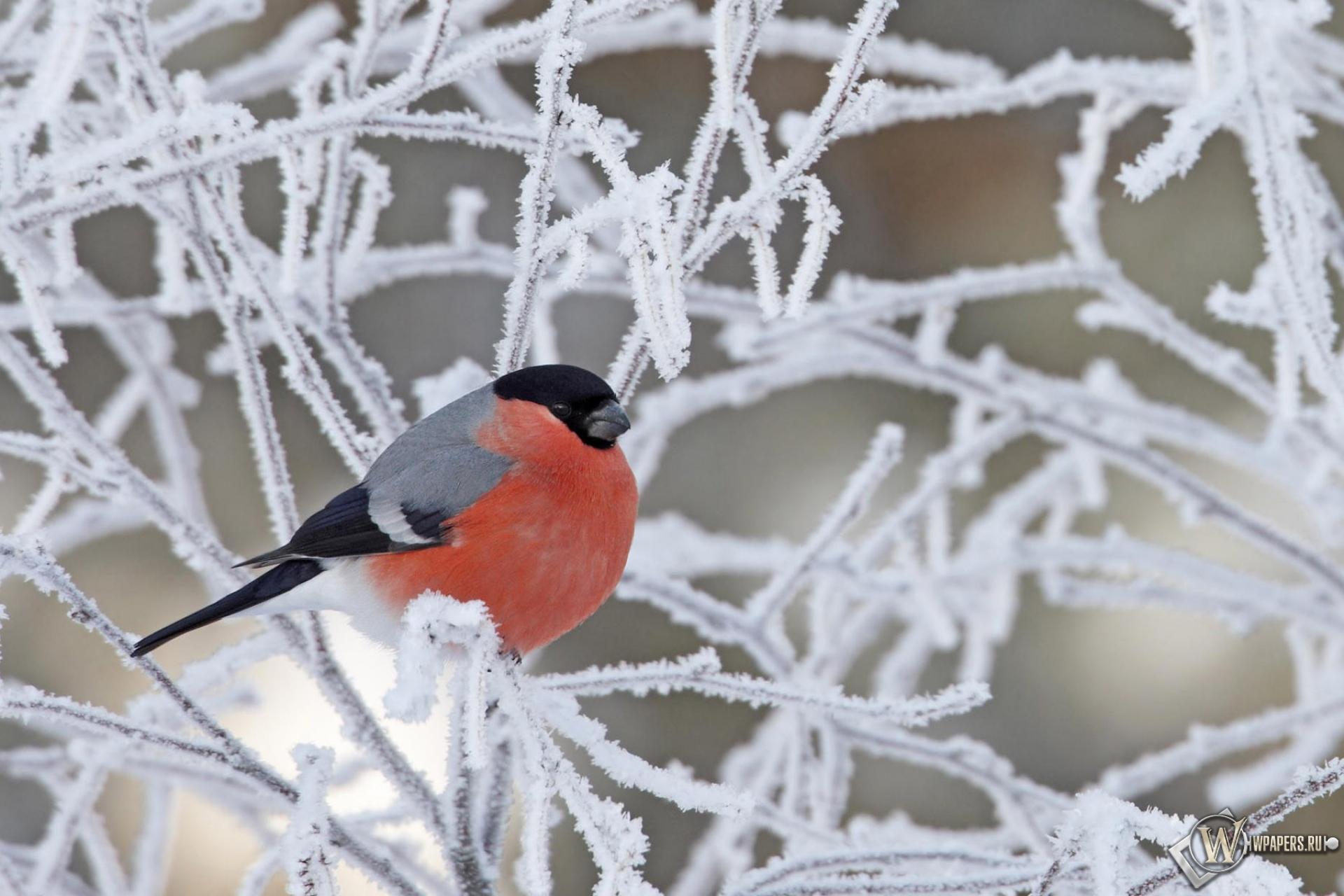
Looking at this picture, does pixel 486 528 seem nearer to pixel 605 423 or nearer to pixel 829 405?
pixel 605 423

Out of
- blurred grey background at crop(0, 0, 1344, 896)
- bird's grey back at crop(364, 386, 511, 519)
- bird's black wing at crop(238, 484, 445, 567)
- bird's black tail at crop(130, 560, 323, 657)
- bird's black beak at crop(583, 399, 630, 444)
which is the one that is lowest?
bird's black tail at crop(130, 560, 323, 657)

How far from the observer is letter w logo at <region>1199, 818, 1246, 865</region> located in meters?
1.26

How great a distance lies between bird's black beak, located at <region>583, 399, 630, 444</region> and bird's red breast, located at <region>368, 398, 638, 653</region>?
0.04 meters

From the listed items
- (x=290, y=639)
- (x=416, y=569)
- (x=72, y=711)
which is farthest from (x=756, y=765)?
(x=72, y=711)

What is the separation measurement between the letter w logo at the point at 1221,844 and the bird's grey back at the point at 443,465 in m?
1.18

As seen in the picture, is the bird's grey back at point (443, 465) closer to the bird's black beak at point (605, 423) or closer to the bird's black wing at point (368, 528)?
the bird's black wing at point (368, 528)

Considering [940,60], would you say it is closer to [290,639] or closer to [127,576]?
[290,639]

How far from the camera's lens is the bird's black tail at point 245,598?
191cm

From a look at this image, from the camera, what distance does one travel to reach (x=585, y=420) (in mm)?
2217

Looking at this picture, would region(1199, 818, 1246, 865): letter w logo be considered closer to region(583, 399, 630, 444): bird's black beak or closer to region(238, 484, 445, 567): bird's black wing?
region(583, 399, 630, 444): bird's black beak

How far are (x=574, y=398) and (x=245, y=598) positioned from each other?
60 cm

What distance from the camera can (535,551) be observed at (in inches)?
80.6

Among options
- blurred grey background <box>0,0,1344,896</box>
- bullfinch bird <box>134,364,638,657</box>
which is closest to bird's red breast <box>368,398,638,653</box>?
bullfinch bird <box>134,364,638,657</box>

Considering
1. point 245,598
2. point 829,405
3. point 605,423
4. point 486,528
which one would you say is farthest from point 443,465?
point 829,405
